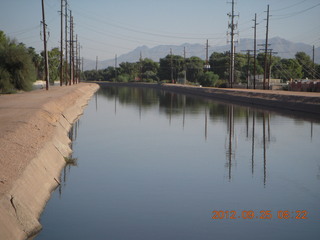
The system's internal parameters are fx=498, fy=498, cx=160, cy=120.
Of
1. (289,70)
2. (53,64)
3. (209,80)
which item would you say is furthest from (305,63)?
(53,64)

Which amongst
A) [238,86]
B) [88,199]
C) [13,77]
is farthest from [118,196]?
[238,86]

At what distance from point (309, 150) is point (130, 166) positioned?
730cm

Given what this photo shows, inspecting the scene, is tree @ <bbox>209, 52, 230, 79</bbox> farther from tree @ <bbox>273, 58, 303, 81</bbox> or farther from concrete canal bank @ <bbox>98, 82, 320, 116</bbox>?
concrete canal bank @ <bbox>98, 82, 320, 116</bbox>

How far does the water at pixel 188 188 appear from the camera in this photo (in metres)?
9.52

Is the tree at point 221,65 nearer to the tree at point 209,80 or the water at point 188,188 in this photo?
the tree at point 209,80

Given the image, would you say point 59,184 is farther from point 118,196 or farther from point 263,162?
point 263,162

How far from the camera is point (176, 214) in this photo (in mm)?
10328
